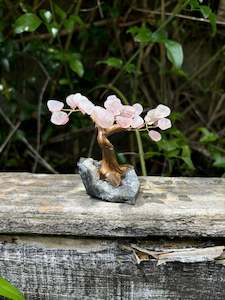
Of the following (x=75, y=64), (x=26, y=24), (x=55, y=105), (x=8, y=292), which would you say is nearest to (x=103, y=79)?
(x=75, y=64)

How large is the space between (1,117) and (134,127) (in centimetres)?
94

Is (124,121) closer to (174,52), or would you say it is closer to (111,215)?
(111,215)

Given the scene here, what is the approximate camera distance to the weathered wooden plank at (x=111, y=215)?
3.11 ft

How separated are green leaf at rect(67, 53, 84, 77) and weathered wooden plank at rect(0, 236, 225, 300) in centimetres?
66

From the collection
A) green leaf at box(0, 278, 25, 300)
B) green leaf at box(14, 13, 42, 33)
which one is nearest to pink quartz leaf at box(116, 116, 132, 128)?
green leaf at box(0, 278, 25, 300)

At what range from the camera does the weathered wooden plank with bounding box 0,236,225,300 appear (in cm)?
97

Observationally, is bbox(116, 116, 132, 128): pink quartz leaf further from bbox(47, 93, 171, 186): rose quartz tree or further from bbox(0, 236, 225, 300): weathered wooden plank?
bbox(0, 236, 225, 300): weathered wooden plank

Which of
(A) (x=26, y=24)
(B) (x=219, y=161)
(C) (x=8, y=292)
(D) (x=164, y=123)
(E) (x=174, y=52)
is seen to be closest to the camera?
(C) (x=8, y=292)

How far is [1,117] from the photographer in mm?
1787

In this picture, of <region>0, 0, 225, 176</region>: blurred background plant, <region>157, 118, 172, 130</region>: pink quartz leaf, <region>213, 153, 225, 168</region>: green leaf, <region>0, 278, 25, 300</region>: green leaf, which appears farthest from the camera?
<region>0, 0, 225, 176</region>: blurred background plant

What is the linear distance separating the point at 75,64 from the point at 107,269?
2.42ft

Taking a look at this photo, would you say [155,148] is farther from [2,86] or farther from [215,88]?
[2,86]

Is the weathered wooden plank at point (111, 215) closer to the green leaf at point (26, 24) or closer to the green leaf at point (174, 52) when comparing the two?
the green leaf at point (174, 52)

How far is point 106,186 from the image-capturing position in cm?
100
